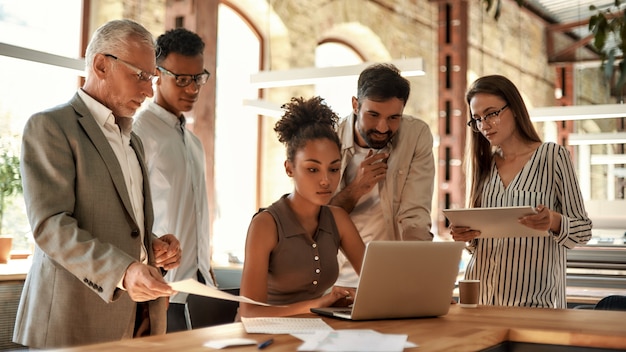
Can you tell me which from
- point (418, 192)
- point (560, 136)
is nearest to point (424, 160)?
point (418, 192)

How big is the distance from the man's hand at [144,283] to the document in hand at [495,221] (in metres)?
1.20

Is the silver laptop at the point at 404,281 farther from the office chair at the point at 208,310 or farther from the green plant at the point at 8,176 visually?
the green plant at the point at 8,176

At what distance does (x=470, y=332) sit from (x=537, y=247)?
3.28ft

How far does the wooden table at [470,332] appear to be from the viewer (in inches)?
70.4

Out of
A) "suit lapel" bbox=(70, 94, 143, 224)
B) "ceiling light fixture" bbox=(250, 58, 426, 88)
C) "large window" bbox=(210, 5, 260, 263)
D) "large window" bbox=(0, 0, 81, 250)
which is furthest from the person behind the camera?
"large window" bbox=(210, 5, 260, 263)

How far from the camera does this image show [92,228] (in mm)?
2180

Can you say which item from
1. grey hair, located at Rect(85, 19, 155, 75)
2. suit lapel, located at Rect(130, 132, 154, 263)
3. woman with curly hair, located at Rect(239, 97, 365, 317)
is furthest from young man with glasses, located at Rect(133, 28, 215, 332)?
grey hair, located at Rect(85, 19, 155, 75)

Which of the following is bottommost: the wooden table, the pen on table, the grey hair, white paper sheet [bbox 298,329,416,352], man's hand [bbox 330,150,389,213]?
the wooden table

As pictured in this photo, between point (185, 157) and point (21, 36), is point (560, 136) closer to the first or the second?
point (21, 36)

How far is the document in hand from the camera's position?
8.61 ft

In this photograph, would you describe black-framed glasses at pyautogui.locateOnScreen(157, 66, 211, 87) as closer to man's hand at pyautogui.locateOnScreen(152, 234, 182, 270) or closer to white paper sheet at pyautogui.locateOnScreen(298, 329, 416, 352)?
man's hand at pyautogui.locateOnScreen(152, 234, 182, 270)

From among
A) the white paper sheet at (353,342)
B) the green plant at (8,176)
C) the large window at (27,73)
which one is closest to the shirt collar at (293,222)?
the white paper sheet at (353,342)

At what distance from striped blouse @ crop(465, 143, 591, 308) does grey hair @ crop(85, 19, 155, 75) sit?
1.52 m

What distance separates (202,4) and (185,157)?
293 cm
